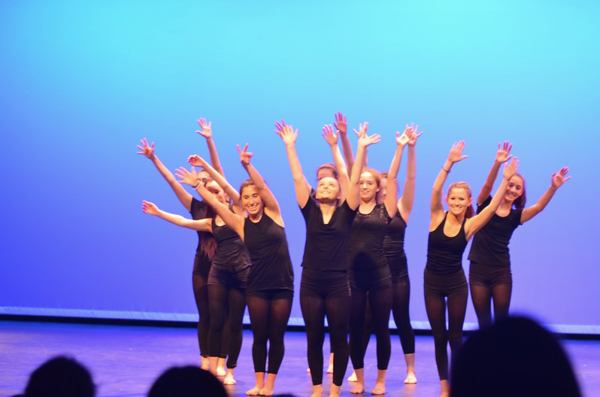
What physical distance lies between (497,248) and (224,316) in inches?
74.2

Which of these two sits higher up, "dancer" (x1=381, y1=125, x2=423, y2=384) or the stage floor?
"dancer" (x1=381, y1=125, x2=423, y2=384)

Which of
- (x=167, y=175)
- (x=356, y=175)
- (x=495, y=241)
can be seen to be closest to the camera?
(x=356, y=175)

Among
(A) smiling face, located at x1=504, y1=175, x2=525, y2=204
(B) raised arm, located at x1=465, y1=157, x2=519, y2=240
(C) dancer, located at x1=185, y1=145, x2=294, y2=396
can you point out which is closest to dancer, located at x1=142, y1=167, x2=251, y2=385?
(C) dancer, located at x1=185, y1=145, x2=294, y2=396

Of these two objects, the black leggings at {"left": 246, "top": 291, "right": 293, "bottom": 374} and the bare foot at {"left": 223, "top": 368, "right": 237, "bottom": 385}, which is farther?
the bare foot at {"left": 223, "top": 368, "right": 237, "bottom": 385}

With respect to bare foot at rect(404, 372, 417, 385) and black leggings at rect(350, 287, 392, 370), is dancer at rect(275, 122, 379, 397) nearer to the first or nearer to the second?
black leggings at rect(350, 287, 392, 370)

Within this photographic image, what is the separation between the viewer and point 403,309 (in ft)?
16.4

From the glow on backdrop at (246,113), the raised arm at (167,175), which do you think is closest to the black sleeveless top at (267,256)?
the raised arm at (167,175)

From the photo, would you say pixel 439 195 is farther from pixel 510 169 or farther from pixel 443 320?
pixel 443 320

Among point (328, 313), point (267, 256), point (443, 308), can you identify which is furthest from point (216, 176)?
point (443, 308)

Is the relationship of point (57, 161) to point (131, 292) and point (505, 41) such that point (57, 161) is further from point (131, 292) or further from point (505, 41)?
point (505, 41)

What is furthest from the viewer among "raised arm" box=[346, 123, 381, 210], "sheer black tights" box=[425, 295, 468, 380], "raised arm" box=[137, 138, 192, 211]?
"raised arm" box=[137, 138, 192, 211]

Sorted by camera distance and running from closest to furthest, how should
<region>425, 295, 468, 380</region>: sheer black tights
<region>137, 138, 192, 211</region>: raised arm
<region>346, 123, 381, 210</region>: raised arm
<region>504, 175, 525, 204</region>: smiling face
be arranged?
<region>346, 123, 381, 210</region>: raised arm
<region>425, 295, 468, 380</region>: sheer black tights
<region>504, 175, 525, 204</region>: smiling face
<region>137, 138, 192, 211</region>: raised arm

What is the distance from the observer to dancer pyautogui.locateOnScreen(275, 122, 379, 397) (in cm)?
439

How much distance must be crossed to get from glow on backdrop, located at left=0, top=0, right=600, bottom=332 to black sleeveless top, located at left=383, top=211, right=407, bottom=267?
8.33 ft
